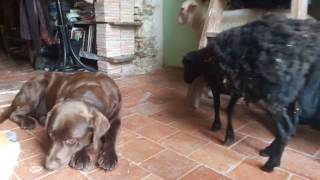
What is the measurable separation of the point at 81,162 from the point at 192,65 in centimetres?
92

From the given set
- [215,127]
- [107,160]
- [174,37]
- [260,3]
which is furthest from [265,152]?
[174,37]

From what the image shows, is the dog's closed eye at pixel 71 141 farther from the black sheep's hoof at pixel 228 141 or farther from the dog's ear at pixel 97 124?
the black sheep's hoof at pixel 228 141

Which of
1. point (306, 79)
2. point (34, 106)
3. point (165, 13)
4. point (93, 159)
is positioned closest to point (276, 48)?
point (306, 79)

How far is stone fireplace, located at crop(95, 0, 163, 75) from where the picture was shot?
3.04 m

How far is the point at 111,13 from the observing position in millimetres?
3014

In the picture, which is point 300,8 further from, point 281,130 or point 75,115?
point 75,115

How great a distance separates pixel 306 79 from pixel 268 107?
0.64 feet

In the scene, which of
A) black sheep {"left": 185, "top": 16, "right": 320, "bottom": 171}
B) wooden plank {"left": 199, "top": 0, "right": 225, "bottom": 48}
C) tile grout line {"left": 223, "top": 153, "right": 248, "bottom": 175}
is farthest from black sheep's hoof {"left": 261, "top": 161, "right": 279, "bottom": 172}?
wooden plank {"left": 199, "top": 0, "right": 225, "bottom": 48}

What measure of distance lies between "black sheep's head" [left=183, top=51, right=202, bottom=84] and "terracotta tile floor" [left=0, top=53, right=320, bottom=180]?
0.30m

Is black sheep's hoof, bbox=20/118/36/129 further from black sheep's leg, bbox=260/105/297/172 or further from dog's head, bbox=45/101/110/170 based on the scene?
black sheep's leg, bbox=260/105/297/172

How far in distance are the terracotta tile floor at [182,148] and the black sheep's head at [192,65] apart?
0.30 m

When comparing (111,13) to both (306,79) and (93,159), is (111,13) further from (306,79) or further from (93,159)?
(306,79)

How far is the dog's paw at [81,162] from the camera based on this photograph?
1.29 metres

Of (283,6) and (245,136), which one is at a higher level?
(283,6)
